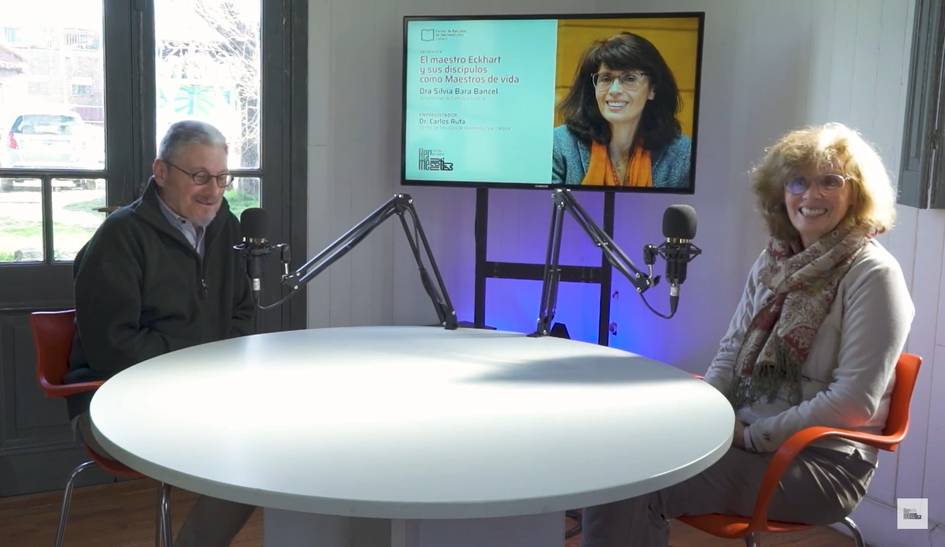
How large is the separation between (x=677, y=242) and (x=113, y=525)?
2234 millimetres

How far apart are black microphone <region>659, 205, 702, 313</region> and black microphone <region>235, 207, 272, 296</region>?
83 centimetres

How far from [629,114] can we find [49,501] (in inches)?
99.4

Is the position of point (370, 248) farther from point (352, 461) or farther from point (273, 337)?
point (352, 461)

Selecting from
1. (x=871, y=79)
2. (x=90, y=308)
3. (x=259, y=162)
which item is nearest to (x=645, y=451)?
(x=90, y=308)

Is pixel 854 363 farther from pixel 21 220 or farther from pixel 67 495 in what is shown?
pixel 21 220

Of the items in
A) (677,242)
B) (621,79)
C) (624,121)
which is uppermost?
(621,79)

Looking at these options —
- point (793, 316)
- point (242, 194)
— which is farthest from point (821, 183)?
point (242, 194)

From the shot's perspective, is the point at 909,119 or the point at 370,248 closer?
the point at 909,119

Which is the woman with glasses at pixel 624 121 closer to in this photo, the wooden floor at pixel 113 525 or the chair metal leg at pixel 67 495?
the wooden floor at pixel 113 525

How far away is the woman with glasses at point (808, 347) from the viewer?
2029mm

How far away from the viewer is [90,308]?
232cm

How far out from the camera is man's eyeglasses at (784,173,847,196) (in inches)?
87.6

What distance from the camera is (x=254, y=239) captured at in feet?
6.37

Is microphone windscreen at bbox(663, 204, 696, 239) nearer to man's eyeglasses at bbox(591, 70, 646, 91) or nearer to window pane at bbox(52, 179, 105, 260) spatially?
man's eyeglasses at bbox(591, 70, 646, 91)
